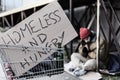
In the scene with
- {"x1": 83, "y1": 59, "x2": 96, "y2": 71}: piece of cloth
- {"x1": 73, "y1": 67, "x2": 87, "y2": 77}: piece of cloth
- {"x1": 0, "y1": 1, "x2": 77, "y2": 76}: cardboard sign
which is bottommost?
{"x1": 73, "y1": 67, "x2": 87, "y2": 77}: piece of cloth

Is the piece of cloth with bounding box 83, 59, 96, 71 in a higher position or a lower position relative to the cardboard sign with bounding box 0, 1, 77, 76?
lower

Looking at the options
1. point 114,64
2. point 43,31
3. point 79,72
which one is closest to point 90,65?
point 79,72

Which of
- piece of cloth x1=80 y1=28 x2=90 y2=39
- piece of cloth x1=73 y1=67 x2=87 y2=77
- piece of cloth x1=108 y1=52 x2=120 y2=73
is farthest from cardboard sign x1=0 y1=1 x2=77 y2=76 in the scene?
piece of cloth x1=108 y1=52 x2=120 y2=73

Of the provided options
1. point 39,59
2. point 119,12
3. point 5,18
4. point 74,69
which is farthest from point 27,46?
point 5,18

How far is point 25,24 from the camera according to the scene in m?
3.26

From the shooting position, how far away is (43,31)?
3318 millimetres

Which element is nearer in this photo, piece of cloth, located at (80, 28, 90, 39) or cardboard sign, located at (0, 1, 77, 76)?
cardboard sign, located at (0, 1, 77, 76)

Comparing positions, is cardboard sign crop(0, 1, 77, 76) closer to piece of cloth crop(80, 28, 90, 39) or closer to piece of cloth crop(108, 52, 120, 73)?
piece of cloth crop(80, 28, 90, 39)

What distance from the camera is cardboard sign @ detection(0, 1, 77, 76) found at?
10.6 ft

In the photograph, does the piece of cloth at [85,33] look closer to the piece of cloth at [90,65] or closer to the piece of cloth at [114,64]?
the piece of cloth at [90,65]

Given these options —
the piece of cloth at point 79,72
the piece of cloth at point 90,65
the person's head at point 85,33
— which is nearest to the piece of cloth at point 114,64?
the piece of cloth at point 90,65

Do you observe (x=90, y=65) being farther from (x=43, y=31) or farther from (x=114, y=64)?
(x=43, y=31)

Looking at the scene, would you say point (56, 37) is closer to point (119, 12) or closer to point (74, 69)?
point (74, 69)

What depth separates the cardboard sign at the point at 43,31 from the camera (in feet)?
10.6
